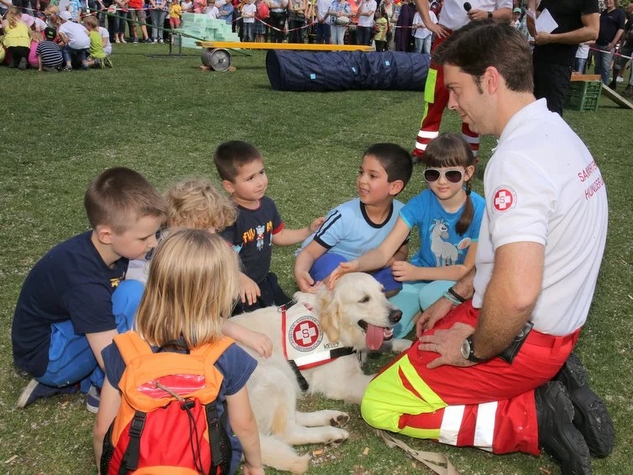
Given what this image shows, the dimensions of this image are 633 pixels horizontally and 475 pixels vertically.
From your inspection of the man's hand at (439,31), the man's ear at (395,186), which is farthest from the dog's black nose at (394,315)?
the man's hand at (439,31)

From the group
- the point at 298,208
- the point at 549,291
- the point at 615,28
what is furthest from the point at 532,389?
the point at 615,28

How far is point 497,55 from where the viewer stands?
271cm

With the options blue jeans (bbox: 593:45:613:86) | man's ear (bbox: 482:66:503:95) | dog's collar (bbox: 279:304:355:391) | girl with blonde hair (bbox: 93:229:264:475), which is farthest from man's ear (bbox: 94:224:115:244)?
blue jeans (bbox: 593:45:613:86)

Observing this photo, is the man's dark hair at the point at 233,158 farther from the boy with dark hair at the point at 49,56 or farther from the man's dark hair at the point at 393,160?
the boy with dark hair at the point at 49,56

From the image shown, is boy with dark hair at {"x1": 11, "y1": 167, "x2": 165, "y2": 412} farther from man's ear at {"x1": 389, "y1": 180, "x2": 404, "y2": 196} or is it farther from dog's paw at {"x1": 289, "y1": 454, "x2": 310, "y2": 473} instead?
man's ear at {"x1": 389, "y1": 180, "x2": 404, "y2": 196}

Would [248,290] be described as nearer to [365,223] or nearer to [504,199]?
[365,223]

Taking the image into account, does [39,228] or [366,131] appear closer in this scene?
[39,228]

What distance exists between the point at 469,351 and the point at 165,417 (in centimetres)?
140

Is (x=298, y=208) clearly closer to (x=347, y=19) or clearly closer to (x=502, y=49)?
(x=502, y=49)

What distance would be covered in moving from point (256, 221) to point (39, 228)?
2.44m

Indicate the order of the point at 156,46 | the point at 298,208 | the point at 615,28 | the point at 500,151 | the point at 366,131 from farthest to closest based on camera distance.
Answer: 1. the point at 156,46
2. the point at 615,28
3. the point at 366,131
4. the point at 298,208
5. the point at 500,151

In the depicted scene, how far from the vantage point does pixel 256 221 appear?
4176mm

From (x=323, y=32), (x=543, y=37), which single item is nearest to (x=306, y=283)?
(x=543, y=37)

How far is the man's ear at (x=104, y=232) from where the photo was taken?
2926 millimetres
